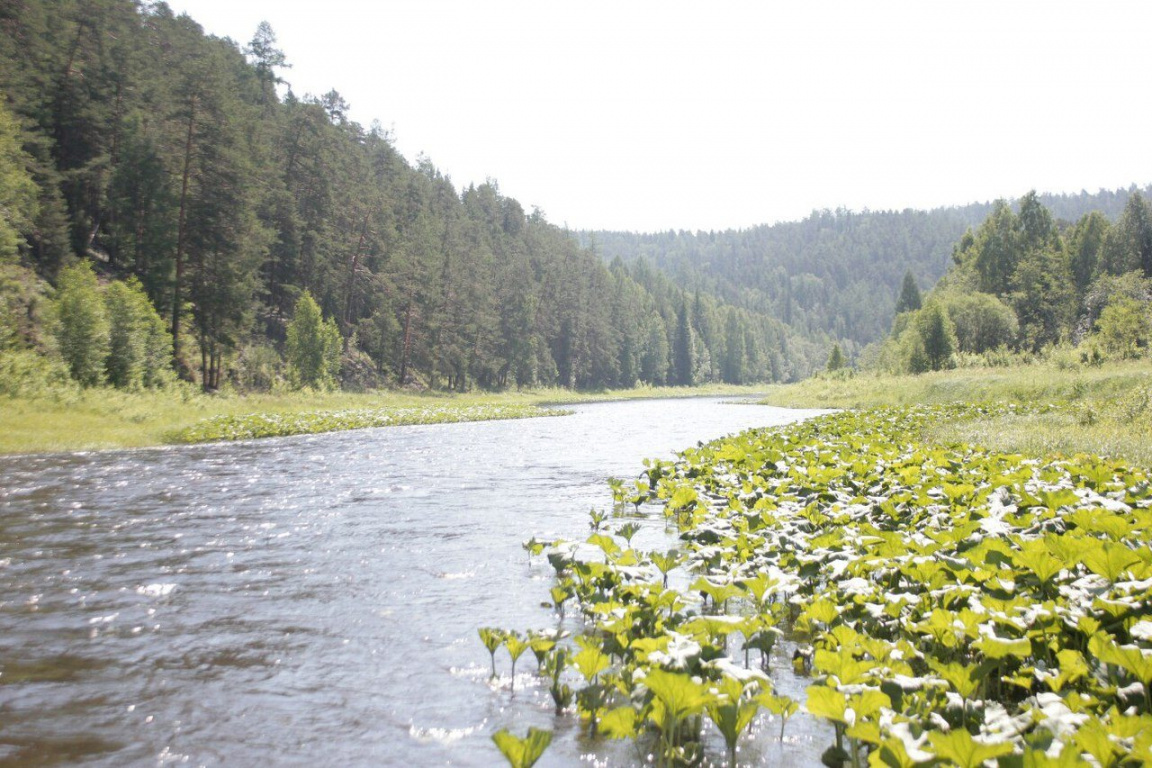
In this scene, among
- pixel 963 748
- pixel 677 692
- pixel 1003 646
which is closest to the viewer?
pixel 963 748

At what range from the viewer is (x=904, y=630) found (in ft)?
16.8

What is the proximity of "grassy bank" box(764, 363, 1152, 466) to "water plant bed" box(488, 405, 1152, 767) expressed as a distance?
5891 mm

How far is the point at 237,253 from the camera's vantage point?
1527 inches

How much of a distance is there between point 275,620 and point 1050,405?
24944 millimetres

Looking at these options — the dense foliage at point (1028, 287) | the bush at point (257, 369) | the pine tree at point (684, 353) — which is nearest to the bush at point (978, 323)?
the dense foliage at point (1028, 287)

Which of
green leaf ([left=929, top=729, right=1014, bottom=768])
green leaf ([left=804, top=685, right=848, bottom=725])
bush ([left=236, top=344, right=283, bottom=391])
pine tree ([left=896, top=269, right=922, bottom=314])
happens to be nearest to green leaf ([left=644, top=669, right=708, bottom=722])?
green leaf ([left=804, top=685, right=848, bottom=725])

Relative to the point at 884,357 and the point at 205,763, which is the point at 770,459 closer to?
the point at 205,763

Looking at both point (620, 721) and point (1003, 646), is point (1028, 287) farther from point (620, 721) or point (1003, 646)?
point (620, 721)

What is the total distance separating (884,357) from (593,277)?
142 feet

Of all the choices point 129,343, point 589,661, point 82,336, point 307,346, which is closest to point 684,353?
point 307,346

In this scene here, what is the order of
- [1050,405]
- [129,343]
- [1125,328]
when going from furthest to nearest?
1. [1125,328]
2. [129,343]
3. [1050,405]

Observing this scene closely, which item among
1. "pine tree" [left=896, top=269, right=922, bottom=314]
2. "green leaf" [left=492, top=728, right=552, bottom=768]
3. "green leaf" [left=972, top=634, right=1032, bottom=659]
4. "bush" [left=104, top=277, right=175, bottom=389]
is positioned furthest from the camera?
"pine tree" [left=896, top=269, right=922, bottom=314]

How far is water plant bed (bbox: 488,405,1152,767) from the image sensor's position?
3.30 meters

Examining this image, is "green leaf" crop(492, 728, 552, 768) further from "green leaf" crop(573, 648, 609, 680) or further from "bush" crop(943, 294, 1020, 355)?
"bush" crop(943, 294, 1020, 355)
